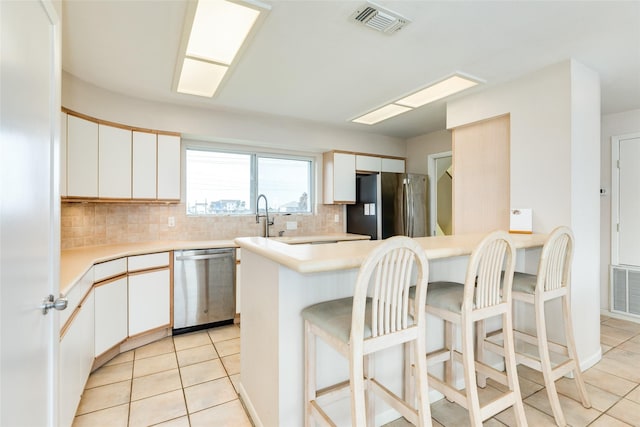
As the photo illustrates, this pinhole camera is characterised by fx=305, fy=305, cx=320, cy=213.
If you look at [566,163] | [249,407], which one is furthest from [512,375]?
[566,163]

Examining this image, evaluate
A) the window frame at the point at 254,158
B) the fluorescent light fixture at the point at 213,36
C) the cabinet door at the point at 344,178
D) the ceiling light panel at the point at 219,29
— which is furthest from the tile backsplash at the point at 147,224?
the ceiling light panel at the point at 219,29

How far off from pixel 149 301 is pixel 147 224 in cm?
97

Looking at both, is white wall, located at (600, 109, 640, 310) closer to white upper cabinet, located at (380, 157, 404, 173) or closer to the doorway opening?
the doorway opening

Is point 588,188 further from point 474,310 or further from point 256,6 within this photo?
point 256,6

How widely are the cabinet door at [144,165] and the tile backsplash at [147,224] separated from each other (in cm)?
37

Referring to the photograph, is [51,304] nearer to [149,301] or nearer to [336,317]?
[336,317]

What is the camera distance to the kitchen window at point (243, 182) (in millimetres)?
3801

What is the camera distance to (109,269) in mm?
2490

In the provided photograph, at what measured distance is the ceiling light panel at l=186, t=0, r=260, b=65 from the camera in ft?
5.59

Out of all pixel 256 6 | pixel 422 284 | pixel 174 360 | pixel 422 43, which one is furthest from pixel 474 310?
pixel 174 360

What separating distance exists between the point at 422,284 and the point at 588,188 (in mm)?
2114

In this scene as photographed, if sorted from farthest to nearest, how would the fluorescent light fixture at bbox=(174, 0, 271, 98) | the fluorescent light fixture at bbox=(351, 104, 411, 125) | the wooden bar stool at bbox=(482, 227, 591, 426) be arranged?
the fluorescent light fixture at bbox=(351, 104, 411, 125) → the wooden bar stool at bbox=(482, 227, 591, 426) → the fluorescent light fixture at bbox=(174, 0, 271, 98)

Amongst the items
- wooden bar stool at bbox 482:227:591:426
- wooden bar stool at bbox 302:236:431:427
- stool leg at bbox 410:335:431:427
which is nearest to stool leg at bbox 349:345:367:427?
wooden bar stool at bbox 302:236:431:427

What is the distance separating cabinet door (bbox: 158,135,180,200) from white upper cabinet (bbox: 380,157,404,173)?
2.94m
